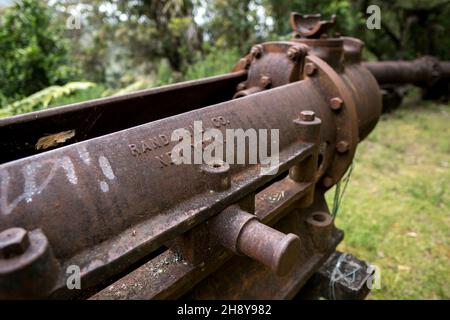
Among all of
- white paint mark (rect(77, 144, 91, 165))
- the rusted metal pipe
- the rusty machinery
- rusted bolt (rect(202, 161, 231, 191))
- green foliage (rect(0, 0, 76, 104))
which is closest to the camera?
the rusty machinery

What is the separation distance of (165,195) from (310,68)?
1.09 m

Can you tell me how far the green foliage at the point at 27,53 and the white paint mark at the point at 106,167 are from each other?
4283 millimetres

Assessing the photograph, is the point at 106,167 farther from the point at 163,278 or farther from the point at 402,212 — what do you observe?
the point at 402,212

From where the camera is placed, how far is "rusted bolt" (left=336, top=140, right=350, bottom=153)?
5.17 ft

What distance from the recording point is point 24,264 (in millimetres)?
567

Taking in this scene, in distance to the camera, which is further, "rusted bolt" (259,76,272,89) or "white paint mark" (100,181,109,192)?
"rusted bolt" (259,76,272,89)

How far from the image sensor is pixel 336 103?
1.54 metres

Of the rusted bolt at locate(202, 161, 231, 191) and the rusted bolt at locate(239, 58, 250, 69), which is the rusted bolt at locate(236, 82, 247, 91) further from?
the rusted bolt at locate(202, 161, 231, 191)

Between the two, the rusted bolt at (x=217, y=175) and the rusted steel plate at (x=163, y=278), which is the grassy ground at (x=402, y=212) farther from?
the rusted bolt at (x=217, y=175)

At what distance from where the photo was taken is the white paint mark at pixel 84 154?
2.57ft

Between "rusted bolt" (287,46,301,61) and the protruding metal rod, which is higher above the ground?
"rusted bolt" (287,46,301,61)

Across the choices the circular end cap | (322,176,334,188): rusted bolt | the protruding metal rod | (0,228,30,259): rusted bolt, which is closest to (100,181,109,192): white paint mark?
(0,228,30,259): rusted bolt

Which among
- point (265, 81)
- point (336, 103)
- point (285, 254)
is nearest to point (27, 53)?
point (265, 81)

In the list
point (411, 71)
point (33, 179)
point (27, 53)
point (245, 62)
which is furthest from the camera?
point (411, 71)
